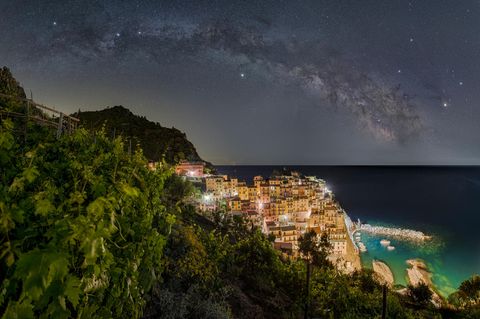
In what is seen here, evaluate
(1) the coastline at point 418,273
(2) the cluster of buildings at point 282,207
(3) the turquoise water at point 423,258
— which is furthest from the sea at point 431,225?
(2) the cluster of buildings at point 282,207

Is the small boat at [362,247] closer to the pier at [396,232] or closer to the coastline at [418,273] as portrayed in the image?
the coastline at [418,273]

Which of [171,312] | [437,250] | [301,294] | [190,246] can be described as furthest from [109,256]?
[437,250]

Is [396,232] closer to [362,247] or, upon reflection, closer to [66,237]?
[362,247]

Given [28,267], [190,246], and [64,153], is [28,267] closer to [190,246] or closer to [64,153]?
[64,153]

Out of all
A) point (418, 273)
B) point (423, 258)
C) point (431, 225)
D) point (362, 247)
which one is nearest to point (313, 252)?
point (418, 273)

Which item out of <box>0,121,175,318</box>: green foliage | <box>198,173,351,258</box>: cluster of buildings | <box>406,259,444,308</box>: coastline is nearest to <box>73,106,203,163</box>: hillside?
<box>198,173,351,258</box>: cluster of buildings
